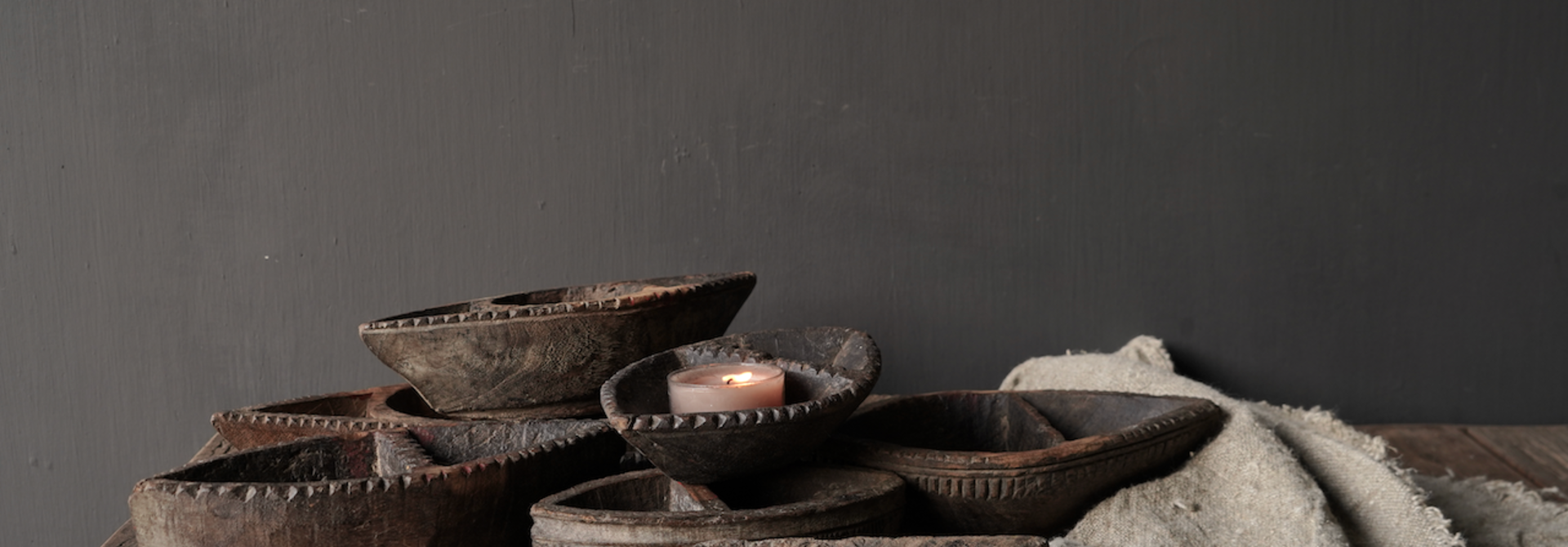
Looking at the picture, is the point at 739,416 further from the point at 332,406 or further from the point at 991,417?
the point at 332,406

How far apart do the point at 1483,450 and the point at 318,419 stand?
1453 millimetres

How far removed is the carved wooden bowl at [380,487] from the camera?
64 cm

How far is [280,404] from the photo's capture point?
999 millimetres

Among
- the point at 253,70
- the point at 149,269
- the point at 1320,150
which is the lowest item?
the point at 149,269

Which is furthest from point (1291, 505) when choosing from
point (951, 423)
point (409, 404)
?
point (409, 404)

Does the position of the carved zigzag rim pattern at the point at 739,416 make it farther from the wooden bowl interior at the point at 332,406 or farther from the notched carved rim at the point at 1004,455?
the wooden bowl interior at the point at 332,406

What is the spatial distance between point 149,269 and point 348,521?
3.71 feet

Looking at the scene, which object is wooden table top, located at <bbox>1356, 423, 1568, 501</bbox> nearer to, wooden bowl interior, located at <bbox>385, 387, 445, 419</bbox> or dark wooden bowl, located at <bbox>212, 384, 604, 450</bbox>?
dark wooden bowl, located at <bbox>212, 384, 604, 450</bbox>

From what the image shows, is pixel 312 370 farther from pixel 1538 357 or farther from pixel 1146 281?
pixel 1538 357

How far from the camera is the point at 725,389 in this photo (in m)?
0.72

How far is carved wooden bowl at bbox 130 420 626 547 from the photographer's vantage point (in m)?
0.64

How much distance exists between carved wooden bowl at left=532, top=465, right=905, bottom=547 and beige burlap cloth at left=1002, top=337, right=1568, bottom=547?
17cm

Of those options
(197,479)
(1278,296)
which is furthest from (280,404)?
(1278,296)

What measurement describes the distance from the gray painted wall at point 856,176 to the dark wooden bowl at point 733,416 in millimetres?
626
